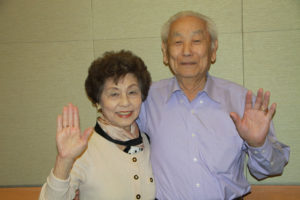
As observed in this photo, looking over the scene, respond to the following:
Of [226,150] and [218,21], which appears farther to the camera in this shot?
[218,21]

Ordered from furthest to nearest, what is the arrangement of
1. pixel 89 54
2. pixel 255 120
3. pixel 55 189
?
1. pixel 89 54
2. pixel 255 120
3. pixel 55 189

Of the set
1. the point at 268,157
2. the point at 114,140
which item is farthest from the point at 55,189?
the point at 268,157

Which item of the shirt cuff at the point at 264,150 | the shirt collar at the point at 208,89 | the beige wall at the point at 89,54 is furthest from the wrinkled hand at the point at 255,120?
the beige wall at the point at 89,54

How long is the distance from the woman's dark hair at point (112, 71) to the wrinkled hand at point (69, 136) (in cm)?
29

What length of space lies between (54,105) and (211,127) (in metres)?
1.51

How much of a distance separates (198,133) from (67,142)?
0.89 metres

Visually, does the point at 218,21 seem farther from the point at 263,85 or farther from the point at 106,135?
the point at 106,135

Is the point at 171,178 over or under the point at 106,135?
under

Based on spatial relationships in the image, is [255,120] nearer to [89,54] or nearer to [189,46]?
[189,46]

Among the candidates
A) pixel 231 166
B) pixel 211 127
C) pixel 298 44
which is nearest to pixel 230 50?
pixel 298 44

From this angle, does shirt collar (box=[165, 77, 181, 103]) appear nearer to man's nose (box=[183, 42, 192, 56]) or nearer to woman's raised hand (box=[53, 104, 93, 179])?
man's nose (box=[183, 42, 192, 56])

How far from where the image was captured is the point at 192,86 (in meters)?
1.99

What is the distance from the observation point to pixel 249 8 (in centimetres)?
226

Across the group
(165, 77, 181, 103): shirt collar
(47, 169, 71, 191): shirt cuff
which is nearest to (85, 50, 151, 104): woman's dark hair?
(165, 77, 181, 103): shirt collar
